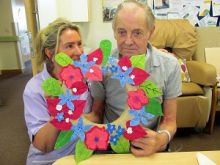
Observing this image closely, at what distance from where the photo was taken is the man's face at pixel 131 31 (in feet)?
3.20

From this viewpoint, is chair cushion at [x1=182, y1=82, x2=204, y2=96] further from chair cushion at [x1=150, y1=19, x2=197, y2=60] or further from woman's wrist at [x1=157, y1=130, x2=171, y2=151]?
woman's wrist at [x1=157, y1=130, x2=171, y2=151]

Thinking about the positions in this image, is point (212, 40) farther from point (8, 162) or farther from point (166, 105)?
point (8, 162)

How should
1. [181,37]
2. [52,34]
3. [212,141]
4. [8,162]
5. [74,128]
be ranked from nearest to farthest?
1. [74,128]
2. [52,34]
3. [8,162]
4. [212,141]
5. [181,37]

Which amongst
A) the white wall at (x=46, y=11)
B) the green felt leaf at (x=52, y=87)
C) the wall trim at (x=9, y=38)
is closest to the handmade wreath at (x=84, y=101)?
the green felt leaf at (x=52, y=87)

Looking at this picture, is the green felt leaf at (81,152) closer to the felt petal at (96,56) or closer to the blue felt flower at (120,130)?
the blue felt flower at (120,130)

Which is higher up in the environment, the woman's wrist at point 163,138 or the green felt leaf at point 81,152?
the green felt leaf at point 81,152

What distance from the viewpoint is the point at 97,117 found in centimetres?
113

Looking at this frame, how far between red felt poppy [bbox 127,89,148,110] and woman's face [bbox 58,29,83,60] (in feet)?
1.40

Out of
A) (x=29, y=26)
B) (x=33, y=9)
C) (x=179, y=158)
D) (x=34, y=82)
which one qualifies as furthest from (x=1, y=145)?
(x=179, y=158)

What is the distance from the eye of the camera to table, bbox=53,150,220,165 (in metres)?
0.80

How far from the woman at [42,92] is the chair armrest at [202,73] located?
59.3 inches

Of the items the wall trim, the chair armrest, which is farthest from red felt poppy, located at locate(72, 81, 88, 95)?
the wall trim

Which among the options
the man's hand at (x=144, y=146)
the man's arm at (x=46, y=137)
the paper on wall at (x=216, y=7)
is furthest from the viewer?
the paper on wall at (x=216, y=7)

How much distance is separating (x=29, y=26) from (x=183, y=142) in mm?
1878
